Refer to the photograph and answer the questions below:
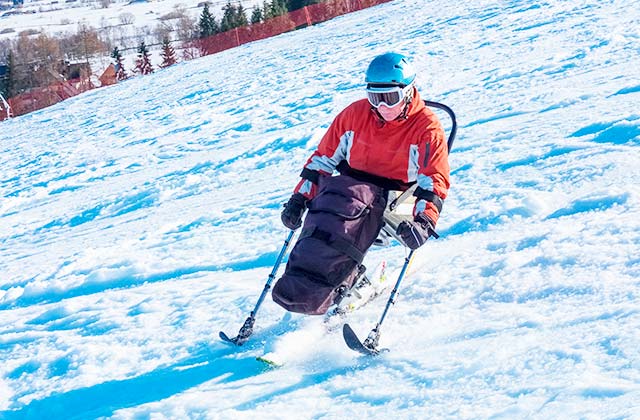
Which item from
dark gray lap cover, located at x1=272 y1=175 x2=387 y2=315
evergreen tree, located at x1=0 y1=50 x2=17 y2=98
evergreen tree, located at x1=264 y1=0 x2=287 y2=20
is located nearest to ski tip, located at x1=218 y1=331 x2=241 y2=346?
dark gray lap cover, located at x1=272 y1=175 x2=387 y2=315

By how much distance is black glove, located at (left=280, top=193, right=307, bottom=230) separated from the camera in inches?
139

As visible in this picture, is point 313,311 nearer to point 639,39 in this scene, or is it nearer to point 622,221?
point 622,221

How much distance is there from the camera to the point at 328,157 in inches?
148

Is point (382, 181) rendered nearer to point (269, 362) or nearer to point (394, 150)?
point (394, 150)

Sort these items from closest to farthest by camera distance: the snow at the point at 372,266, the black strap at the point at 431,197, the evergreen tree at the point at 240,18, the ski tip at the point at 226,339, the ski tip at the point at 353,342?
1. the snow at the point at 372,266
2. the ski tip at the point at 353,342
3. the black strap at the point at 431,197
4. the ski tip at the point at 226,339
5. the evergreen tree at the point at 240,18

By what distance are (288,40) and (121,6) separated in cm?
14988

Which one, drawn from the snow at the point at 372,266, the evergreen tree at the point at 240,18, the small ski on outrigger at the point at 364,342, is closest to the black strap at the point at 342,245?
the small ski on outrigger at the point at 364,342

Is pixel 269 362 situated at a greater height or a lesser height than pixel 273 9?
lesser

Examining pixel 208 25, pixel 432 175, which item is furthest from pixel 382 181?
pixel 208 25

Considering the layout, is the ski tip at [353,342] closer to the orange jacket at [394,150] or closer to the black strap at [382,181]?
the orange jacket at [394,150]

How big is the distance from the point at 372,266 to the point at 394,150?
1.04m

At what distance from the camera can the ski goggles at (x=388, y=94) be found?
3338mm

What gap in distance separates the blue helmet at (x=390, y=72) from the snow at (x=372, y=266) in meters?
1.23

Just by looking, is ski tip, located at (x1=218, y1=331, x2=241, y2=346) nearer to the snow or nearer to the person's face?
the snow
